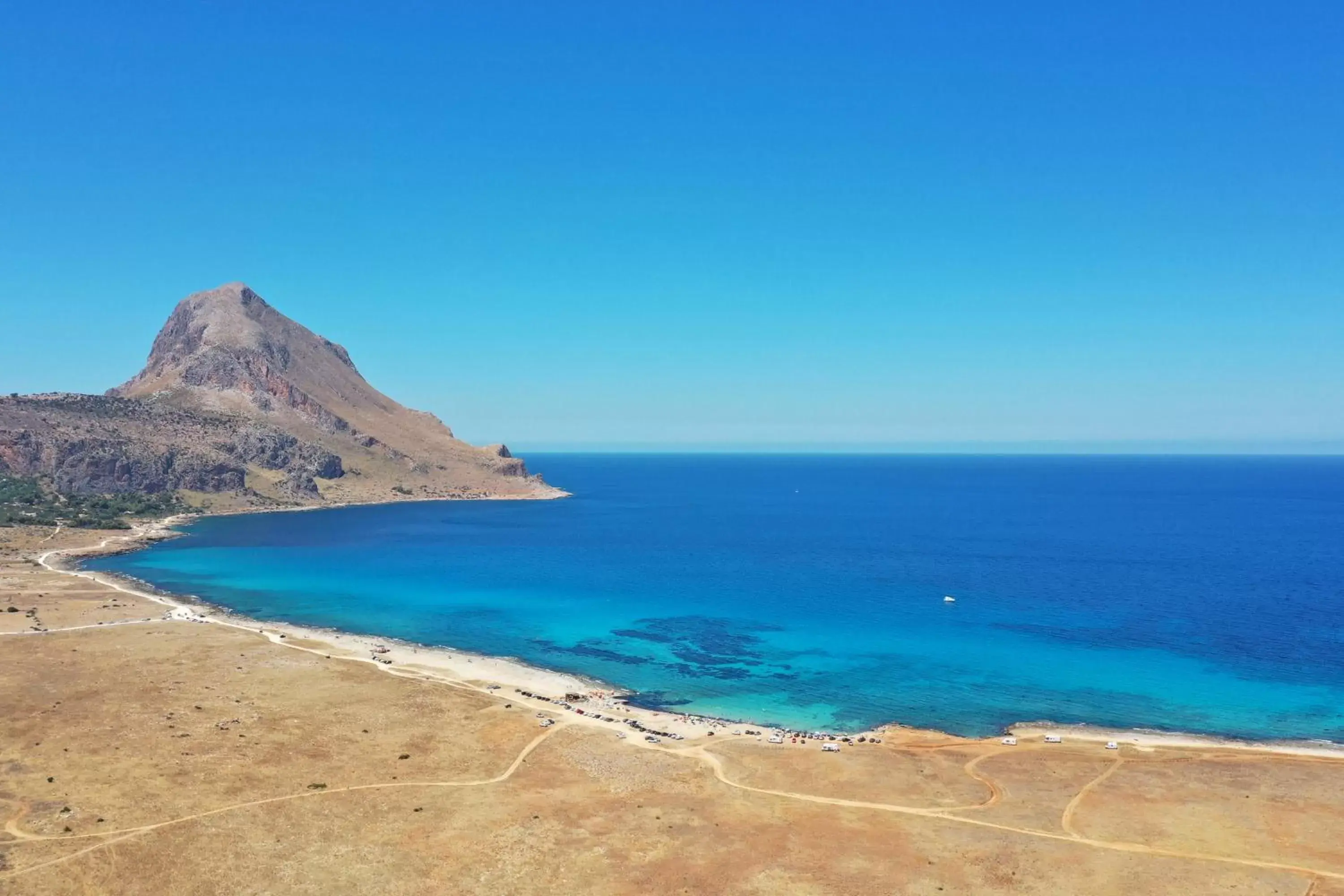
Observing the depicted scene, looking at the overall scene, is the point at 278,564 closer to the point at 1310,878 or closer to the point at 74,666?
the point at 74,666

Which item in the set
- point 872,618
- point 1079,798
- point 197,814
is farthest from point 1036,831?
point 872,618

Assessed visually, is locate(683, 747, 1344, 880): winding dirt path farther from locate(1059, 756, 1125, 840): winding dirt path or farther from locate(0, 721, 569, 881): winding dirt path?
locate(0, 721, 569, 881): winding dirt path

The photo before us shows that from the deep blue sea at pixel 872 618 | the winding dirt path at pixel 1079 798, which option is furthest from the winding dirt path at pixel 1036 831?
the deep blue sea at pixel 872 618

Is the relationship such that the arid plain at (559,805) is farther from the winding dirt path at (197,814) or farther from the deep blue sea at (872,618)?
the deep blue sea at (872,618)

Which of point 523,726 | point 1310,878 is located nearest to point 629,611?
point 523,726

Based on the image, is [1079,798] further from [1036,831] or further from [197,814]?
[197,814]

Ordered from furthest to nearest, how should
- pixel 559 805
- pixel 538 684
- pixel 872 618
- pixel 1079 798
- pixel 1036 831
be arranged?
pixel 872 618
pixel 538 684
pixel 1079 798
pixel 559 805
pixel 1036 831

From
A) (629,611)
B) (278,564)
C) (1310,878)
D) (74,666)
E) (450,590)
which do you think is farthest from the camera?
(278,564)
